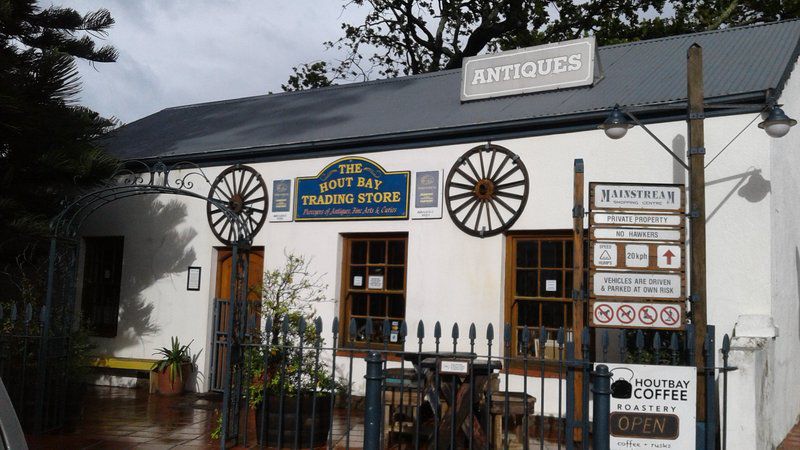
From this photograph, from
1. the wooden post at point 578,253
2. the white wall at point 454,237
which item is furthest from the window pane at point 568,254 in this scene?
the wooden post at point 578,253

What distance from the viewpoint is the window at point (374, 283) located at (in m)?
10.8

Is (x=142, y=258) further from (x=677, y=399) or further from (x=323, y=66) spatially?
(x=323, y=66)

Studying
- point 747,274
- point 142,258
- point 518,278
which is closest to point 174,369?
point 142,258

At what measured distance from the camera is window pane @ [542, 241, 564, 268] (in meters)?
9.55

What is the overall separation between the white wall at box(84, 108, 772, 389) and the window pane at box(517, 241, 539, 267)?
0.88 feet

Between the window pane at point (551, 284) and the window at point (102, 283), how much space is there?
739 centimetres

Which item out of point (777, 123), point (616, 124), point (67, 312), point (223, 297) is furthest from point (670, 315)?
point (223, 297)

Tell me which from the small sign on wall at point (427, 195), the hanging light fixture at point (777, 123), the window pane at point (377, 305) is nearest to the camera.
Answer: the hanging light fixture at point (777, 123)

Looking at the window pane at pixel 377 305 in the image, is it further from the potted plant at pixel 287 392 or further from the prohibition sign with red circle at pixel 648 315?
the prohibition sign with red circle at pixel 648 315

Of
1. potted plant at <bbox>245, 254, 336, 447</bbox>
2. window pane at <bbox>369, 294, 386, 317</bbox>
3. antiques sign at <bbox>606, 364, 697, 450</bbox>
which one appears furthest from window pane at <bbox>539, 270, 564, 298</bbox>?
antiques sign at <bbox>606, 364, 697, 450</bbox>

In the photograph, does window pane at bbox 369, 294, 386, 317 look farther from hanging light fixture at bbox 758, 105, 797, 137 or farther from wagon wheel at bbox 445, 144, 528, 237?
hanging light fixture at bbox 758, 105, 797, 137

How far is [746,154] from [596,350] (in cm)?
272

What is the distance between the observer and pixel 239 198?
12023mm

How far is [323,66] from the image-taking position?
79.7 ft
